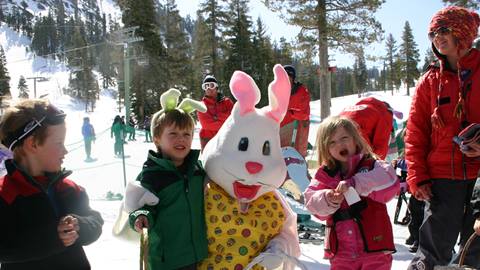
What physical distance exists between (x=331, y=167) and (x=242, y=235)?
25.2 inches

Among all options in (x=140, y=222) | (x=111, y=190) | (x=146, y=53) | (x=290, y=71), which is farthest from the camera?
(x=146, y=53)

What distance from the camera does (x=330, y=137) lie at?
246 cm

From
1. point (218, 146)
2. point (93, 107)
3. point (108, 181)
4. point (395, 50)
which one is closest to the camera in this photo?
point (218, 146)

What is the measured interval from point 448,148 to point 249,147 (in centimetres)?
115

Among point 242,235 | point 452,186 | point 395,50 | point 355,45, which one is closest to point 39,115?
point 242,235

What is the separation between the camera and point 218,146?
94.7 inches

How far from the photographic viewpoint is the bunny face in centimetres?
232

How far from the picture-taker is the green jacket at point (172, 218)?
2207mm

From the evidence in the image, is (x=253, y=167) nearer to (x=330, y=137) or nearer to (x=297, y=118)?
(x=330, y=137)

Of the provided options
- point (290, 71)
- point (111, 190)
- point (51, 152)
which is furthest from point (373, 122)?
point (111, 190)

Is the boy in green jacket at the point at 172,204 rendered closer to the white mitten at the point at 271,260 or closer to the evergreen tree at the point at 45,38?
the white mitten at the point at 271,260

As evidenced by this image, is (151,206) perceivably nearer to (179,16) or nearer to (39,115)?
(39,115)

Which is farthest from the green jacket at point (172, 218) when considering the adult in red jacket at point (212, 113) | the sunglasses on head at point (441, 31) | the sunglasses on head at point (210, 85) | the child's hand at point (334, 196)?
the sunglasses on head at point (210, 85)

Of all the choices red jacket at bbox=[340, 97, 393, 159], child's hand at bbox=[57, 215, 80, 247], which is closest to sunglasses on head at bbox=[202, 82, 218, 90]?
red jacket at bbox=[340, 97, 393, 159]
